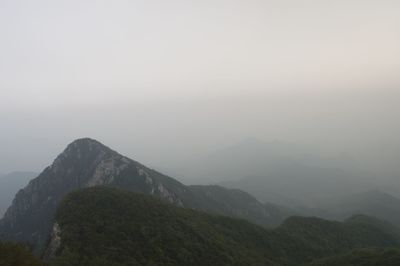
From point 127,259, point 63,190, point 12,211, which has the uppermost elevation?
point 127,259

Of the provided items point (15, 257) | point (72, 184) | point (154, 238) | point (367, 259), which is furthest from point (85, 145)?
point (15, 257)

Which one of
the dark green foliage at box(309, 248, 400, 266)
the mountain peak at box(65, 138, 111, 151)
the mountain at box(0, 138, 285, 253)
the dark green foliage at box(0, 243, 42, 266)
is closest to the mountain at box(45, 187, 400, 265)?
the dark green foliage at box(0, 243, 42, 266)

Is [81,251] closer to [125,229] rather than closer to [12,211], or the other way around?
[125,229]

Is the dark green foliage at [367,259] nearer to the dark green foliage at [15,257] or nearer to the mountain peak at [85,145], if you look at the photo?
the dark green foliage at [15,257]

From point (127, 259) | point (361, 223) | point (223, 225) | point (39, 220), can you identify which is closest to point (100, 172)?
point (39, 220)

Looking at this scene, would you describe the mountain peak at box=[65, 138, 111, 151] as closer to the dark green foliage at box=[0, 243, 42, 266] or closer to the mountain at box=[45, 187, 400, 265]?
the mountain at box=[45, 187, 400, 265]

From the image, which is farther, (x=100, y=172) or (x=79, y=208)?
(x=100, y=172)

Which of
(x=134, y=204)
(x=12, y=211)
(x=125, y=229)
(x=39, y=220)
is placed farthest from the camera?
(x=12, y=211)
